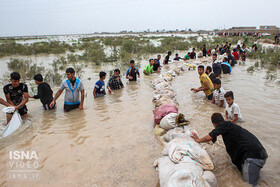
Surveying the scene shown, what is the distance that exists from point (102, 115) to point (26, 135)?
5.25ft

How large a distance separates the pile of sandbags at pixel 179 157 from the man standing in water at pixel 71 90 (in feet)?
6.73

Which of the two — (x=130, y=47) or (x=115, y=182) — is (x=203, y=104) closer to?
(x=115, y=182)

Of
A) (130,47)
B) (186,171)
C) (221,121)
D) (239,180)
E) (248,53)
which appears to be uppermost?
(130,47)

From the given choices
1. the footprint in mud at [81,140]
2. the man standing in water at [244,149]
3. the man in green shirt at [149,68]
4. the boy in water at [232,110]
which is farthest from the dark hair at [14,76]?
the man in green shirt at [149,68]

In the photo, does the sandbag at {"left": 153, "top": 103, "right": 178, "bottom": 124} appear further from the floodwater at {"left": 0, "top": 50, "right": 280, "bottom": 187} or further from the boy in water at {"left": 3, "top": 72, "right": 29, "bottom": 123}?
the boy in water at {"left": 3, "top": 72, "right": 29, "bottom": 123}

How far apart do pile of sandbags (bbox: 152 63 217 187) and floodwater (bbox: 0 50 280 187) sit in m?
0.24

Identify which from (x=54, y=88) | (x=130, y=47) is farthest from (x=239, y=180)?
(x=130, y=47)

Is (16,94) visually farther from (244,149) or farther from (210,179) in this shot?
(244,149)

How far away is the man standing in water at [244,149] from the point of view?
6.67 feet

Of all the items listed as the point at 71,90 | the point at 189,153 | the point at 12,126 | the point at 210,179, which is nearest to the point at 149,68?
the point at 71,90

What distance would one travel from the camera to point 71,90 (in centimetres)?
420

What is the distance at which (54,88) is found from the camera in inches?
269

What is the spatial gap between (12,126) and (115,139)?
6.51 feet

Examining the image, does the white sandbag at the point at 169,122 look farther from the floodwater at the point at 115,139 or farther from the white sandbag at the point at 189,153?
the white sandbag at the point at 189,153
